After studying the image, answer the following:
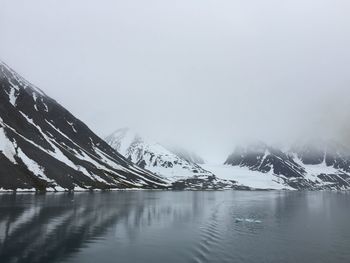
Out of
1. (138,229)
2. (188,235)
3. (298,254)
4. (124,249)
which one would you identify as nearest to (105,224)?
(138,229)

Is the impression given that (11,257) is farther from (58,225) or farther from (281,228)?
(281,228)

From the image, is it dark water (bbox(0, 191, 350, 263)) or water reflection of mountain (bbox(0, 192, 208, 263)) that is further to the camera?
dark water (bbox(0, 191, 350, 263))

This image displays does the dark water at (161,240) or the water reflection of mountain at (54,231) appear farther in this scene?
the dark water at (161,240)

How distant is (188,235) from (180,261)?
71.1 feet

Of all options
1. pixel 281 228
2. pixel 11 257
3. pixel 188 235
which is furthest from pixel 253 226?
pixel 11 257

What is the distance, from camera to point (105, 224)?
80000mm

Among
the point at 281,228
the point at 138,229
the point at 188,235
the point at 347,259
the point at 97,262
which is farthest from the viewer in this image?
the point at 281,228

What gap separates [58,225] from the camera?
75562mm

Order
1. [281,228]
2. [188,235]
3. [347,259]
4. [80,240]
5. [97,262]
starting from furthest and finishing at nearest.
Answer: [281,228] → [188,235] → [80,240] → [347,259] → [97,262]

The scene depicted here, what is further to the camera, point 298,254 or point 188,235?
point 188,235

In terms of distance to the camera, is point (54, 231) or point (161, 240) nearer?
point (161, 240)

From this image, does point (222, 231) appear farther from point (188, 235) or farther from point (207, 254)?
point (207, 254)

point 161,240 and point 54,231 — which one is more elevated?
point 54,231

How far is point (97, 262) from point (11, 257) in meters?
9.84
